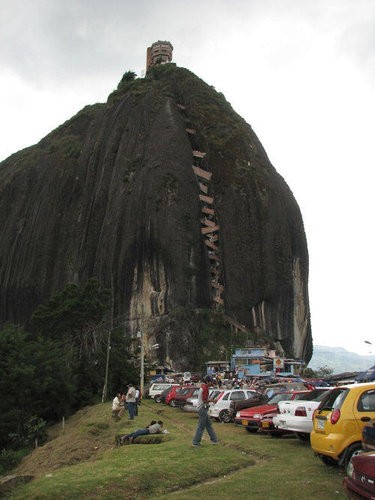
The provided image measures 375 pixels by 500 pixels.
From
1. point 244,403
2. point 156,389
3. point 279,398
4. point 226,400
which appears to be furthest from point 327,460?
point 156,389

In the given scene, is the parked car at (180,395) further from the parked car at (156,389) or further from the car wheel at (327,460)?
the car wheel at (327,460)

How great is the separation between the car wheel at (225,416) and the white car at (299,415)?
8062 millimetres

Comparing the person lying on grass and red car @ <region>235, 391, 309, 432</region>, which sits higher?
red car @ <region>235, 391, 309, 432</region>

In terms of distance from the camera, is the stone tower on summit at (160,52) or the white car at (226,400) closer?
the white car at (226,400)

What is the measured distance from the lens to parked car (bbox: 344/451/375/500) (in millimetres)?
6457

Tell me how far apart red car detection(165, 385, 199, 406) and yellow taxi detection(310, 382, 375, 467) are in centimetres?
1924

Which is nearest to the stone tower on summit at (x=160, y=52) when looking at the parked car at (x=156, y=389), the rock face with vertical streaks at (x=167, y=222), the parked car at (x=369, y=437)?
the rock face with vertical streaks at (x=167, y=222)

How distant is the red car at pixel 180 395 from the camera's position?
1195 inches

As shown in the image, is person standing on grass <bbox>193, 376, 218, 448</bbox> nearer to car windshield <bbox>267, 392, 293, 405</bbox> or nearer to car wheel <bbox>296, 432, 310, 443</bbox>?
car wheel <bbox>296, 432, 310, 443</bbox>

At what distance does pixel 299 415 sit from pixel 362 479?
790 cm

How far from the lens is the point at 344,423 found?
10219 mm

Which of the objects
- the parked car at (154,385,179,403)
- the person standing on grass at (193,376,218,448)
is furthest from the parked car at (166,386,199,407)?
the person standing on grass at (193,376,218,448)

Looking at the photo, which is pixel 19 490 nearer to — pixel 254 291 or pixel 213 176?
pixel 254 291

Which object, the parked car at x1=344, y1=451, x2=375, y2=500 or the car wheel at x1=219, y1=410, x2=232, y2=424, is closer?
the parked car at x1=344, y1=451, x2=375, y2=500
